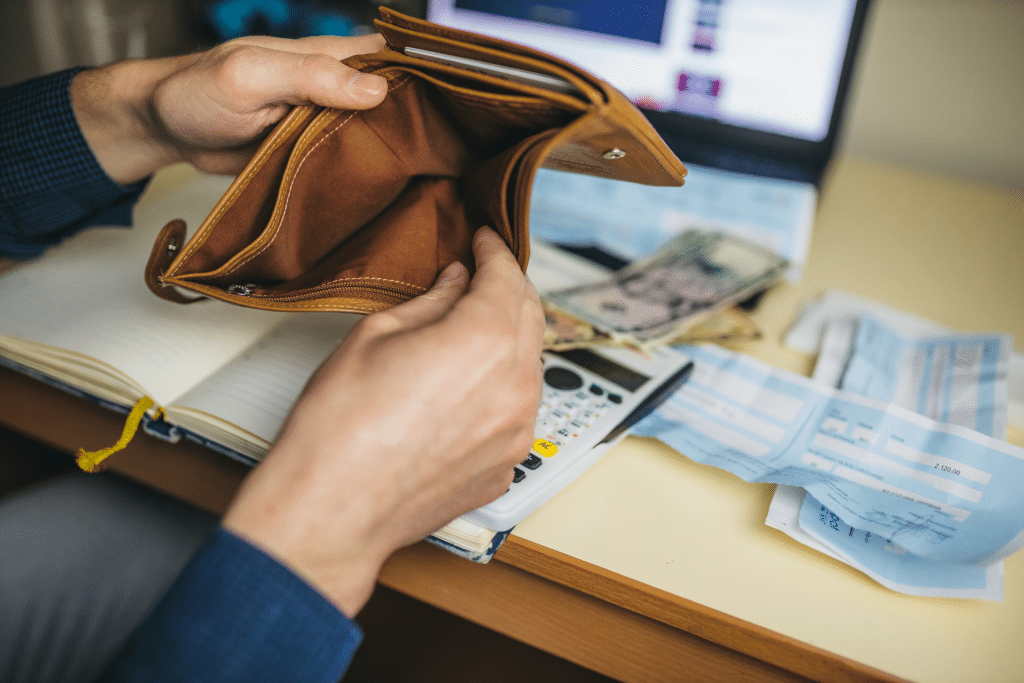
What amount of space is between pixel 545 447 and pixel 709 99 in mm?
737

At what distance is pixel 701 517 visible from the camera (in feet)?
1.49

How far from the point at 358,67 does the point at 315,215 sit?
0.11m

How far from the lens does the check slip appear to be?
421mm

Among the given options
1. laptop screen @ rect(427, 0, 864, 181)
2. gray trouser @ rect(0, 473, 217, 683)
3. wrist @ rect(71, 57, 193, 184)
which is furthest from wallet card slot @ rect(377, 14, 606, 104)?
laptop screen @ rect(427, 0, 864, 181)

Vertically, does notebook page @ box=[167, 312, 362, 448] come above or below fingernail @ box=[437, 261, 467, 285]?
below

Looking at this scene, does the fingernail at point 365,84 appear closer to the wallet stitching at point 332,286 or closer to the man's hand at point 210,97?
the man's hand at point 210,97

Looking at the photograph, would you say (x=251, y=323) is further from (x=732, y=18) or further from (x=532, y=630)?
(x=732, y=18)

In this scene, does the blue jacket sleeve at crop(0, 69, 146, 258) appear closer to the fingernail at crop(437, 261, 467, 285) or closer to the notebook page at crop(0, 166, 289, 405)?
the notebook page at crop(0, 166, 289, 405)

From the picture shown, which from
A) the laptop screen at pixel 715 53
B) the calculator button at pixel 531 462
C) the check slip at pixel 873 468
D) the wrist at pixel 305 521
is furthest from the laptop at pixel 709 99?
the wrist at pixel 305 521

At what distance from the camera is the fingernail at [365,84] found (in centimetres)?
45

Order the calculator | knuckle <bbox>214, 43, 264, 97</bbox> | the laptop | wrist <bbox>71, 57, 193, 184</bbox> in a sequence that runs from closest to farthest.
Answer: the calculator, knuckle <bbox>214, 43, 264, 97</bbox>, wrist <bbox>71, 57, 193, 184</bbox>, the laptop

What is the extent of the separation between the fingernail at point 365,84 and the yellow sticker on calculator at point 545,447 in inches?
10.9

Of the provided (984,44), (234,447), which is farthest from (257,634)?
(984,44)

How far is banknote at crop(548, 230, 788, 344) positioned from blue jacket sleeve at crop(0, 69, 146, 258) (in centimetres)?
50
